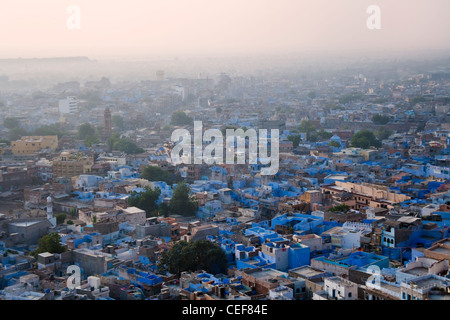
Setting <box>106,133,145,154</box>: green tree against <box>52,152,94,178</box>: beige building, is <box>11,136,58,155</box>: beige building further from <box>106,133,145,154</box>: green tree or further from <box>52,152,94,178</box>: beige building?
<box>52,152,94,178</box>: beige building

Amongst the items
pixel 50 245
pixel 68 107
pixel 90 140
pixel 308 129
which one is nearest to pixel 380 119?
pixel 308 129

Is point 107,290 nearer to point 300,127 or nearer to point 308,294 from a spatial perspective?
point 308,294

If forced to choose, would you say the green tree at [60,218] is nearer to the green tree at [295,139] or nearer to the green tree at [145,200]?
the green tree at [145,200]

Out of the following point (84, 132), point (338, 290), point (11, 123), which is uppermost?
point (338, 290)

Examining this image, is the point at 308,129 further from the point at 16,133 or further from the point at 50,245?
the point at 50,245

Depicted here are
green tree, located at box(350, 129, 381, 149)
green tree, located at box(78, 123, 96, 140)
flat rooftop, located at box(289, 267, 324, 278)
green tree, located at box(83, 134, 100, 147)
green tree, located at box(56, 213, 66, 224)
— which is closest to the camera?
flat rooftop, located at box(289, 267, 324, 278)

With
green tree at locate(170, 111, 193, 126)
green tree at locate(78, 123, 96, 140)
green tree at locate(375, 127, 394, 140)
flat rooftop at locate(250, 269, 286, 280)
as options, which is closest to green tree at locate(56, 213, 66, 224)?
flat rooftop at locate(250, 269, 286, 280)
